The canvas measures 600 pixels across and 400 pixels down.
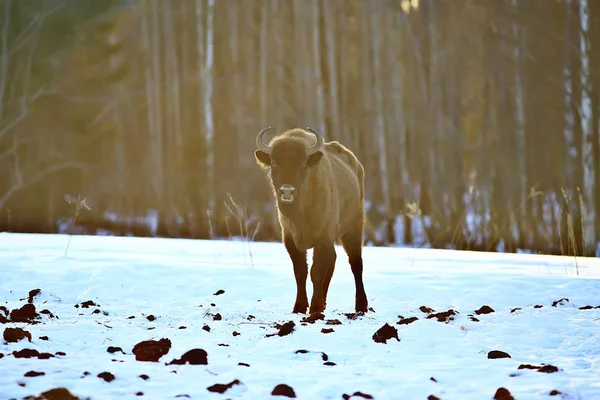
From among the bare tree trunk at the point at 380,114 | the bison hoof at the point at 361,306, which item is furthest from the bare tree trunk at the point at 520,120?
the bison hoof at the point at 361,306

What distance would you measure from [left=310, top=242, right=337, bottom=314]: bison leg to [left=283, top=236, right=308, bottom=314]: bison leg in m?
0.19

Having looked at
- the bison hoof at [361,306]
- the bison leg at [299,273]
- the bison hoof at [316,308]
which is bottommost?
the bison hoof at [361,306]

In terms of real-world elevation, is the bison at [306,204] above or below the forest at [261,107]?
below

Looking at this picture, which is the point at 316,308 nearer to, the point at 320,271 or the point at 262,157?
the point at 320,271

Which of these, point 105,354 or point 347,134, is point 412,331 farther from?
point 347,134

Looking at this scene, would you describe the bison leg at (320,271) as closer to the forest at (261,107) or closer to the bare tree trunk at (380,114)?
the forest at (261,107)

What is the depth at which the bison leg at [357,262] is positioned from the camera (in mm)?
8047

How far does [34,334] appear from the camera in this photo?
5.23 m

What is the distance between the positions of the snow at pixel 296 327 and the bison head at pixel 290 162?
1219 millimetres

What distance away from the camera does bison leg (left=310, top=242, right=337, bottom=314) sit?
24.1 feet

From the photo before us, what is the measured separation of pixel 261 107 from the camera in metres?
22.3

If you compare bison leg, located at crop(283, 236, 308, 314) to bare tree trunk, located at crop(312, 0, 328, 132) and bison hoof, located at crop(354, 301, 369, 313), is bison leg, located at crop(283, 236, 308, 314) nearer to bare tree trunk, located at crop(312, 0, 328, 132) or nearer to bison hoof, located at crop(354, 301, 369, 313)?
bison hoof, located at crop(354, 301, 369, 313)

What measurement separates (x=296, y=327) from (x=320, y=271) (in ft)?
5.74

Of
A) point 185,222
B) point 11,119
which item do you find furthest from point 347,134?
point 11,119
